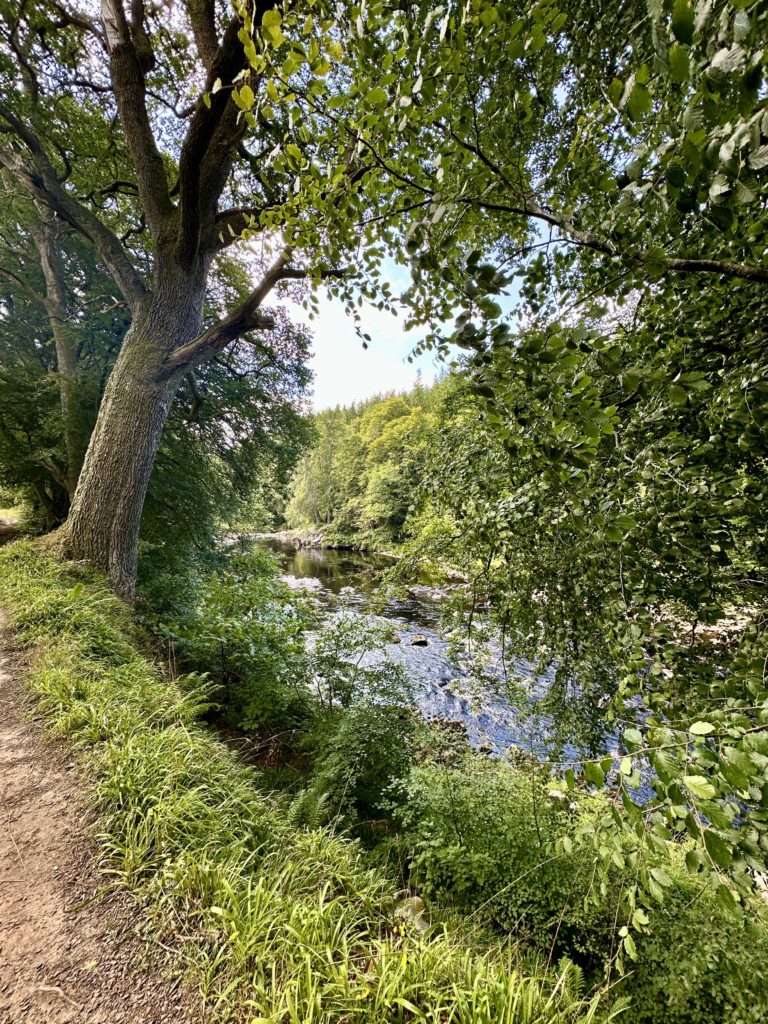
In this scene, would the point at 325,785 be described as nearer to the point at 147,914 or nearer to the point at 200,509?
the point at 147,914

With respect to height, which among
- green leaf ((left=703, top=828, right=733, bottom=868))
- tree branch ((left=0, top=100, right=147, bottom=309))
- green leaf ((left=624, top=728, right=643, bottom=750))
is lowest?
green leaf ((left=703, top=828, right=733, bottom=868))

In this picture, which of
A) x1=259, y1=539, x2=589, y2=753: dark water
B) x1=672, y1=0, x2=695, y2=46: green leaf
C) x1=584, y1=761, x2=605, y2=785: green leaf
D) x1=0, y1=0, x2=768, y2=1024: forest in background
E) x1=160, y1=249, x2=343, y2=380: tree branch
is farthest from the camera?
x1=160, y1=249, x2=343, y2=380: tree branch

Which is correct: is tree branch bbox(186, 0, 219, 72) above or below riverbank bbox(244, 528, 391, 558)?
above

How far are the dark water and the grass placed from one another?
1201mm

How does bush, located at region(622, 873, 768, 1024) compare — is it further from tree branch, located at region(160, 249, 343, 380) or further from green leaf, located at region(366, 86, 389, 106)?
tree branch, located at region(160, 249, 343, 380)

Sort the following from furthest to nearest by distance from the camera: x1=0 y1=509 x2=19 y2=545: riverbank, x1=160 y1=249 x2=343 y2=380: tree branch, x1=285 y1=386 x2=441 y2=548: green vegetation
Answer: x1=285 y1=386 x2=441 y2=548: green vegetation → x1=0 y1=509 x2=19 y2=545: riverbank → x1=160 y1=249 x2=343 y2=380: tree branch

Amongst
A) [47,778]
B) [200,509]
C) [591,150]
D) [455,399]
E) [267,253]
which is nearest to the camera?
[591,150]

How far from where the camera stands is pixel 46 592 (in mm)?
4309

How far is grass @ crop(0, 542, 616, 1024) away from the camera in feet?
4.51

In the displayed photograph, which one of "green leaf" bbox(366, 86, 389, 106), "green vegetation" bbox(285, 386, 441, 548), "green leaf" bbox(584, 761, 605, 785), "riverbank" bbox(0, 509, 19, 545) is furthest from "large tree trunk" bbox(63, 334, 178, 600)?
"green vegetation" bbox(285, 386, 441, 548)

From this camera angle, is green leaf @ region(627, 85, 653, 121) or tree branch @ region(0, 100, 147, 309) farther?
tree branch @ region(0, 100, 147, 309)

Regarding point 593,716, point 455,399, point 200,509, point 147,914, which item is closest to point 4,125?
point 200,509

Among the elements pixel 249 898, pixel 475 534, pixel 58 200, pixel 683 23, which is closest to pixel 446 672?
pixel 475 534

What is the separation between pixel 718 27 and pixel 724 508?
4.33 ft
